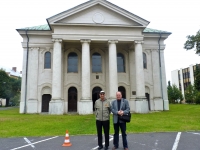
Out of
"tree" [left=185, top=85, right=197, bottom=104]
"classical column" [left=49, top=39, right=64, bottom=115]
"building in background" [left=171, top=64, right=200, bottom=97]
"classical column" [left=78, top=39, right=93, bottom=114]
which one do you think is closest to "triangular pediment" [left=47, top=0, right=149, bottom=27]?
"classical column" [left=78, top=39, right=93, bottom=114]

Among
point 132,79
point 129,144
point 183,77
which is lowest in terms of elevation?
point 129,144

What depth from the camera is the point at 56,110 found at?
22688 millimetres

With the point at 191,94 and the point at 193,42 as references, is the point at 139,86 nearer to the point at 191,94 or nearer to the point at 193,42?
the point at 193,42

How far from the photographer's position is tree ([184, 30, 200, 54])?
19.2m

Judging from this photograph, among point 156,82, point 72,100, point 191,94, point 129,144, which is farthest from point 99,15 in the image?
point 191,94

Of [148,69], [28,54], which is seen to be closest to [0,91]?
[28,54]

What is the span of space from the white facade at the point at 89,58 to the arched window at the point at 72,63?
0.43m

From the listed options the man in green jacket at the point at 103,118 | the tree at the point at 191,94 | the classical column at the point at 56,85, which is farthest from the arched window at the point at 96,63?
the tree at the point at 191,94

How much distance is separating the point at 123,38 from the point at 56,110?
38.6 ft

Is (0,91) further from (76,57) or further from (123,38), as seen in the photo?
(123,38)

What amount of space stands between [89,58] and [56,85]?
5119 millimetres

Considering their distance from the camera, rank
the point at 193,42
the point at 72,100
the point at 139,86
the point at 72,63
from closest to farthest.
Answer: the point at 193,42 → the point at 139,86 → the point at 72,100 → the point at 72,63

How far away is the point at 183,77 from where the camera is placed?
7544 centimetres

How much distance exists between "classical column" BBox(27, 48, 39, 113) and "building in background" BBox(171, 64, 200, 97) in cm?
5710
